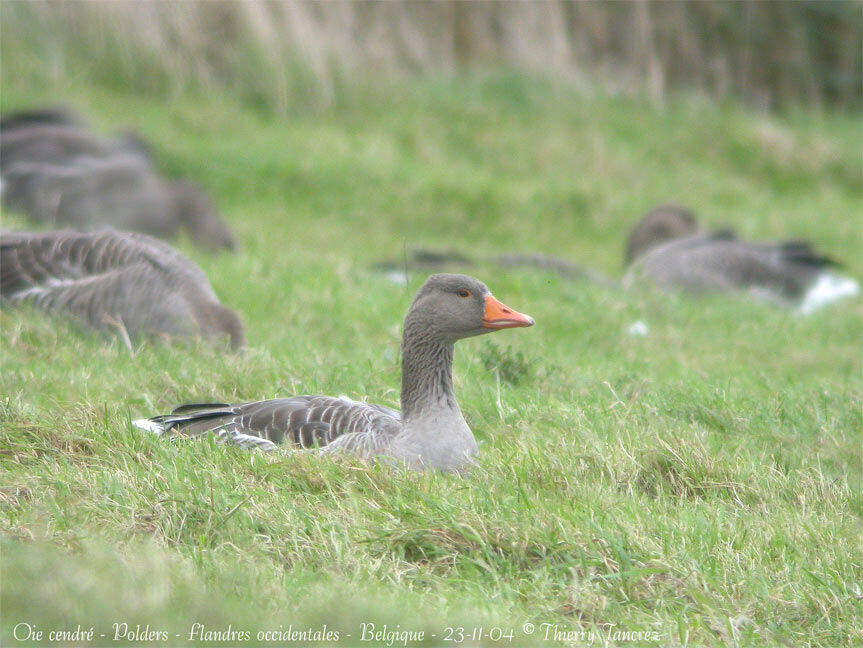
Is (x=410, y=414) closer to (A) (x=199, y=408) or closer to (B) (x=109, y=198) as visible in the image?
(A) (x=199, y=408)

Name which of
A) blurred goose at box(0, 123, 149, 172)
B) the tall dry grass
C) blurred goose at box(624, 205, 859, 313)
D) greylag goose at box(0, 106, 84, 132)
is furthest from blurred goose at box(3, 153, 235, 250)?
blurred goose at box(624, 205, 859, 313)

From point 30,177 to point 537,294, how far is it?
5577mm

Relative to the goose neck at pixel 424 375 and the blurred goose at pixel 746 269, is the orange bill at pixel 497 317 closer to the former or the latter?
the goose neck at pixel 424 375

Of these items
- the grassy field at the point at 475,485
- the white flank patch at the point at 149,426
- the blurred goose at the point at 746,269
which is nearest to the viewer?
the grassy field at the point at 475,485

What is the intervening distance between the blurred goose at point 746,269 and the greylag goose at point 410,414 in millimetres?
6089

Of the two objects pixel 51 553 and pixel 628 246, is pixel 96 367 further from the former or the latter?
pixel 628 246

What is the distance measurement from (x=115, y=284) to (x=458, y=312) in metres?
2.86

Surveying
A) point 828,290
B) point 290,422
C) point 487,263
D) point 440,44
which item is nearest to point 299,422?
point 290,422

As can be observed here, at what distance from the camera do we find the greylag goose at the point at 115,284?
281 inches

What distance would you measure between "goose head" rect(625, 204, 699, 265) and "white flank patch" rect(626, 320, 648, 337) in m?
4.25

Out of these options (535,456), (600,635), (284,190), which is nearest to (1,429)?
(535,456)

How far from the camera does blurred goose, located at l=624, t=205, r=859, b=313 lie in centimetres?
1154

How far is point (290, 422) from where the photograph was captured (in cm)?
517

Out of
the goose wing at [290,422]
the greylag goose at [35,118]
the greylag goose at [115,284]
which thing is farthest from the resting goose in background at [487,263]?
the goose wing at [290,422]
